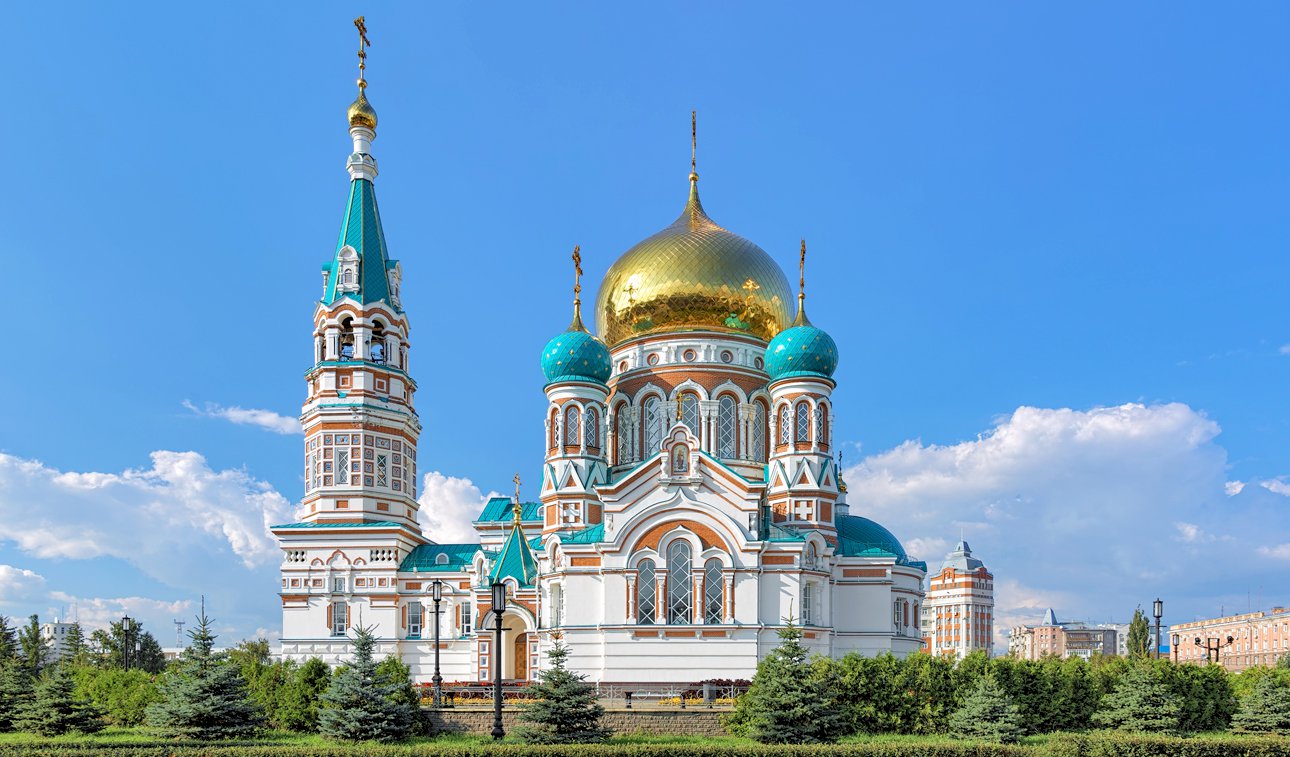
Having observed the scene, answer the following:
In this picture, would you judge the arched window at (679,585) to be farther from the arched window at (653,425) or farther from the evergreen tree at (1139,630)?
the evergreen tree at (1139,630)

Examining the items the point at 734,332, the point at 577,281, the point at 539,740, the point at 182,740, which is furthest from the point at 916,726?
the point at 577,281

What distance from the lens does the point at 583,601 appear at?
35250 millimetres

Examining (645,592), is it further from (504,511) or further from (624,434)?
(504,511)

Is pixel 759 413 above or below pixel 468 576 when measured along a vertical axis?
above

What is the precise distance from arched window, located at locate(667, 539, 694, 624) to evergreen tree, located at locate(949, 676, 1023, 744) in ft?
35.2

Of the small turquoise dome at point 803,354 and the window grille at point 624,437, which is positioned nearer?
the small turquoise dome at point 803,354

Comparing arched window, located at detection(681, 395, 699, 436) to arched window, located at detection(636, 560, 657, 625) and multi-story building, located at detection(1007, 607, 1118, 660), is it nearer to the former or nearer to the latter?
arched window, located at detection(636, 560, 657, 625)

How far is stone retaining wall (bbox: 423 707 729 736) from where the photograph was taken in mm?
26328

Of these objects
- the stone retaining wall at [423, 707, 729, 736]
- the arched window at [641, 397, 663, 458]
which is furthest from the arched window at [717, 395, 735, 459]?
the stone retaining wall at [423, 707, 729, 736]

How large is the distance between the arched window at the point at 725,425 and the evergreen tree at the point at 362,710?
1865 centimetres

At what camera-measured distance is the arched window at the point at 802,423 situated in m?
38.3

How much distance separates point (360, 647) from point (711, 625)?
41.2ft

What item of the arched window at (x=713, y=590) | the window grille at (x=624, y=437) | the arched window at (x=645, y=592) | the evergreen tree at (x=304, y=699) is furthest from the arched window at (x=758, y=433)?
the evergreen tree at (x=304, y=699)

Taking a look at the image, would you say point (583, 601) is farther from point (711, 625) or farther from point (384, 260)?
point (384, 260)
